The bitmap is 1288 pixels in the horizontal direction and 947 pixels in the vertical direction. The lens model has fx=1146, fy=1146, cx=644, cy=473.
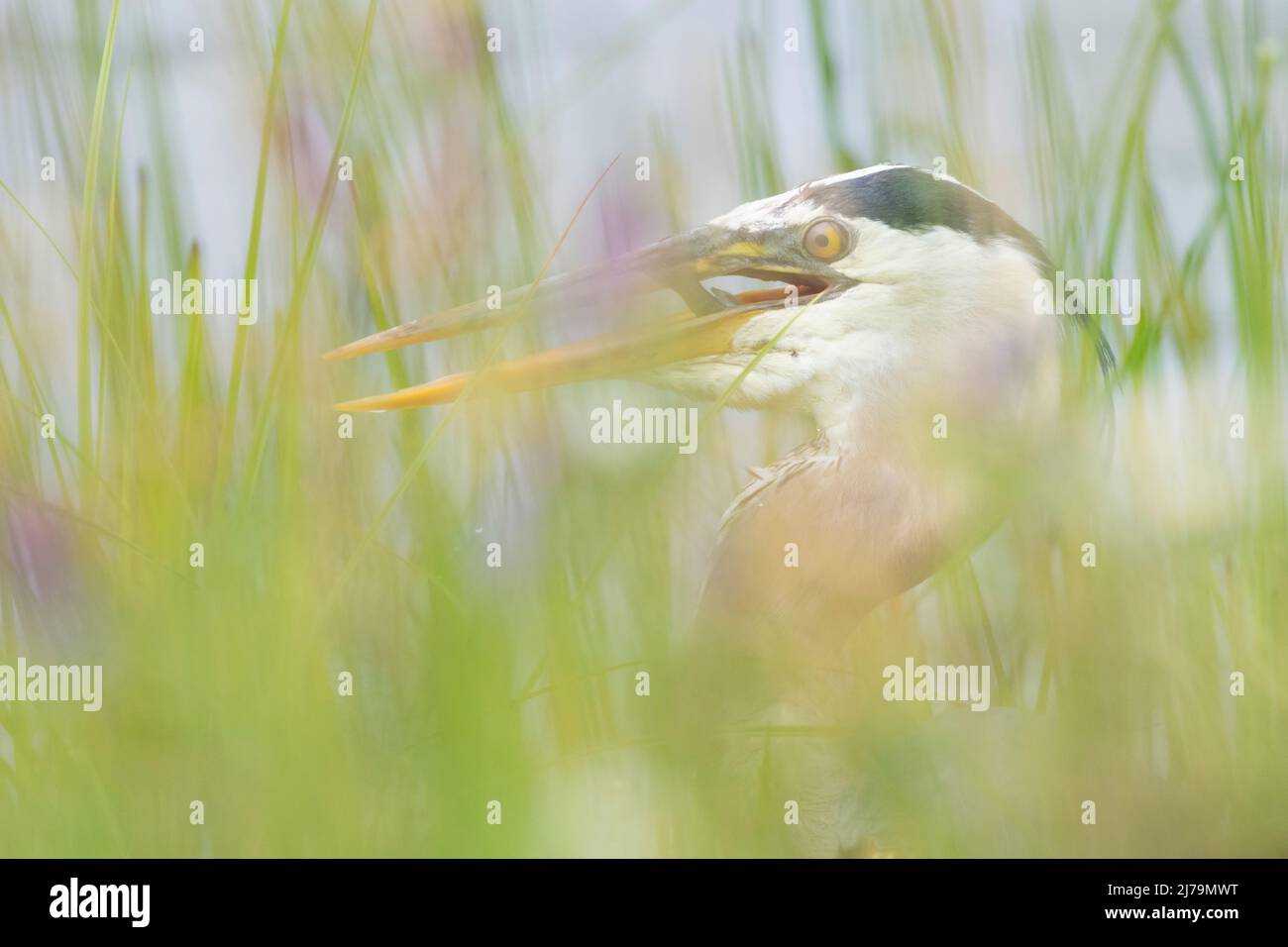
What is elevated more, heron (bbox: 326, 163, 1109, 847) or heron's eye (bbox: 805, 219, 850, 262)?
heron's eye (bbox: 805, 219, 850, 262)

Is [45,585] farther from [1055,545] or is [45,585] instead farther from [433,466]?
[1055,545]

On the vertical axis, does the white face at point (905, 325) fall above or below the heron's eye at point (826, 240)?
below

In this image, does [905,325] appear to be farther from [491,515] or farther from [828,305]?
[491,515]

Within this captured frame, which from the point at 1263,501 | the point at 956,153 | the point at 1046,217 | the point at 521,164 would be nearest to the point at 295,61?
the point at 521,164

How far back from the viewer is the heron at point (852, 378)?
1221mm

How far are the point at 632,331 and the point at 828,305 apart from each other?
219 millimetres

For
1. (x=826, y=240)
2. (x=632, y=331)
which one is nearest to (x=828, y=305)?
(x=826, y=240)

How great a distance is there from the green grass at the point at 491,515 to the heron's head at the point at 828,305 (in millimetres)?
59

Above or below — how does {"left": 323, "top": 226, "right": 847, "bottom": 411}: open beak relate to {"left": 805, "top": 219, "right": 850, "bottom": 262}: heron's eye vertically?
below

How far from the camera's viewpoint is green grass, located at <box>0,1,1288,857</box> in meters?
1.18

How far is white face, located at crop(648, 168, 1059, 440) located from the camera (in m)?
1.23

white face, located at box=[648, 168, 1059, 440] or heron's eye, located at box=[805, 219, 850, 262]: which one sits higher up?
heron's eye, located at box=[805, 219, 850, 262]

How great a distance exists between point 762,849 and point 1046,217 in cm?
80

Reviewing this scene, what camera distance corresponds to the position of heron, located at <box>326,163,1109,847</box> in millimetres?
1221
